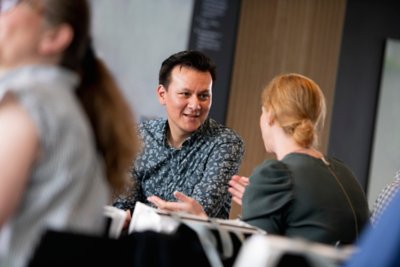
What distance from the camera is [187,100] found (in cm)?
378

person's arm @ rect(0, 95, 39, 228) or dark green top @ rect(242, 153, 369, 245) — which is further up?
person's arm @ rect(0, 95, 39, 228)

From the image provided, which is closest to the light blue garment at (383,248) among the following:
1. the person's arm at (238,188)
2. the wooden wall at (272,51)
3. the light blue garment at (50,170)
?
the light blue garment at (50,170)

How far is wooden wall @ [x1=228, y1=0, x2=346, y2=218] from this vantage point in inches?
245

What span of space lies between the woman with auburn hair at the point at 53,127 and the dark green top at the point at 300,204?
995mm

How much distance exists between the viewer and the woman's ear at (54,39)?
161cm

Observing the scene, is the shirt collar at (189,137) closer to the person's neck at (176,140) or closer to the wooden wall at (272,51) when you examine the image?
the person's neck at (176,140)

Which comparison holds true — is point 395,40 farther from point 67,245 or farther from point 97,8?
point 67,245

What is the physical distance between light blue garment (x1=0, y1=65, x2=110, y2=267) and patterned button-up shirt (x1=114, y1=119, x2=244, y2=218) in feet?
5.98

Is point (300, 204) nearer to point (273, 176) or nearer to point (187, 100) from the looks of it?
point (273, 176)

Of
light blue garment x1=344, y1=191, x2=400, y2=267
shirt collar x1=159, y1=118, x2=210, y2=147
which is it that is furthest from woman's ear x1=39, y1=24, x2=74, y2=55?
shirt collar x1=159, y1=118, x2=210, y2=147

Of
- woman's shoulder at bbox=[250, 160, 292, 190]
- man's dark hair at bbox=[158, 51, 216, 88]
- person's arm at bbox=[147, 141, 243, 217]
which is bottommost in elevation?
person's arm at bbox=[147, 141, 243, 217]

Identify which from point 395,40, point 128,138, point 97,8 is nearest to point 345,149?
point 395,40

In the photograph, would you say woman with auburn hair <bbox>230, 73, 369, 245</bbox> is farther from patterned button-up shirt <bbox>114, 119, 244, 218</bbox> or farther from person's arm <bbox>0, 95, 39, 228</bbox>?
person's arm <bbox>0, 95, 39, 228</bbox>

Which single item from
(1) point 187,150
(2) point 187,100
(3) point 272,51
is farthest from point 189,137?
(3) point 272,51
